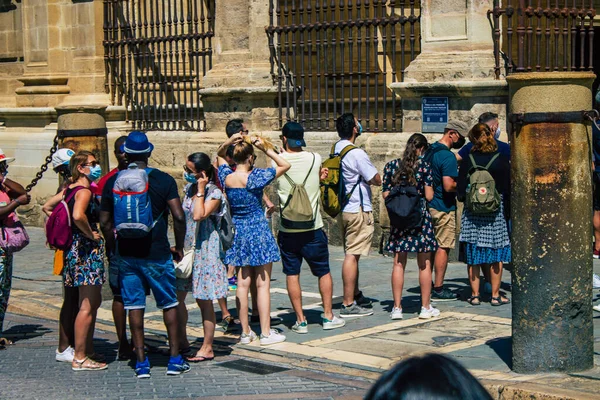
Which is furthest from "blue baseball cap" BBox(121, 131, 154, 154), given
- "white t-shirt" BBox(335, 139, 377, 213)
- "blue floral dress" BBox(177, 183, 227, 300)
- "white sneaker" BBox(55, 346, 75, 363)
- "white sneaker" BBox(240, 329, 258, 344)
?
"white t-shirt" BBox(335, 139, 377, 213)

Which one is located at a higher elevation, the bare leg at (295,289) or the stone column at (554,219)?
the stone column at (554,219)

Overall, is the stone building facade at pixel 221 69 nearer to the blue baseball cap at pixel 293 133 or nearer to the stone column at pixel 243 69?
the stone column at pixel 243 69

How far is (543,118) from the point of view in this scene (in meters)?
7.00

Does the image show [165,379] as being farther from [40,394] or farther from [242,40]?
[242,40]

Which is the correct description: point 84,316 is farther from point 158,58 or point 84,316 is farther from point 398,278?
point 158,58

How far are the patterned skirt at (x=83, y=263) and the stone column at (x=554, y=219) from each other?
3.03 metres

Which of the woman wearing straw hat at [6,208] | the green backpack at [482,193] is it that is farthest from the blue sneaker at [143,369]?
the green backpack at [482,193]

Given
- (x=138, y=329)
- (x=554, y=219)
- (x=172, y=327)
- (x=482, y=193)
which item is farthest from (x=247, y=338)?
(x=554, y=219)

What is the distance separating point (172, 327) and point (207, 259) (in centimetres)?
65

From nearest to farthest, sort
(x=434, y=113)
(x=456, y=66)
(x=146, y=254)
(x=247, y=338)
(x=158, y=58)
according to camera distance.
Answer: (x=146, y=254) < (x=247, y=338) < (x=456, y=66) < (x=434, y=113) < (x=158, y=58)

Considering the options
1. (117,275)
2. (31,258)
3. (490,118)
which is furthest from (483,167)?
(31,258)

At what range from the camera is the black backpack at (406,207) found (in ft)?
30.2

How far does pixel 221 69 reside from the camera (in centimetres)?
1528

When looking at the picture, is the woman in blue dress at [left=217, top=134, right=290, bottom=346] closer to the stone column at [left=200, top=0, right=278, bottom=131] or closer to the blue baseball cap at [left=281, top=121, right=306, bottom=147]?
the blue baseball cap at [left=281, top=121, right=306, bottom=147]
